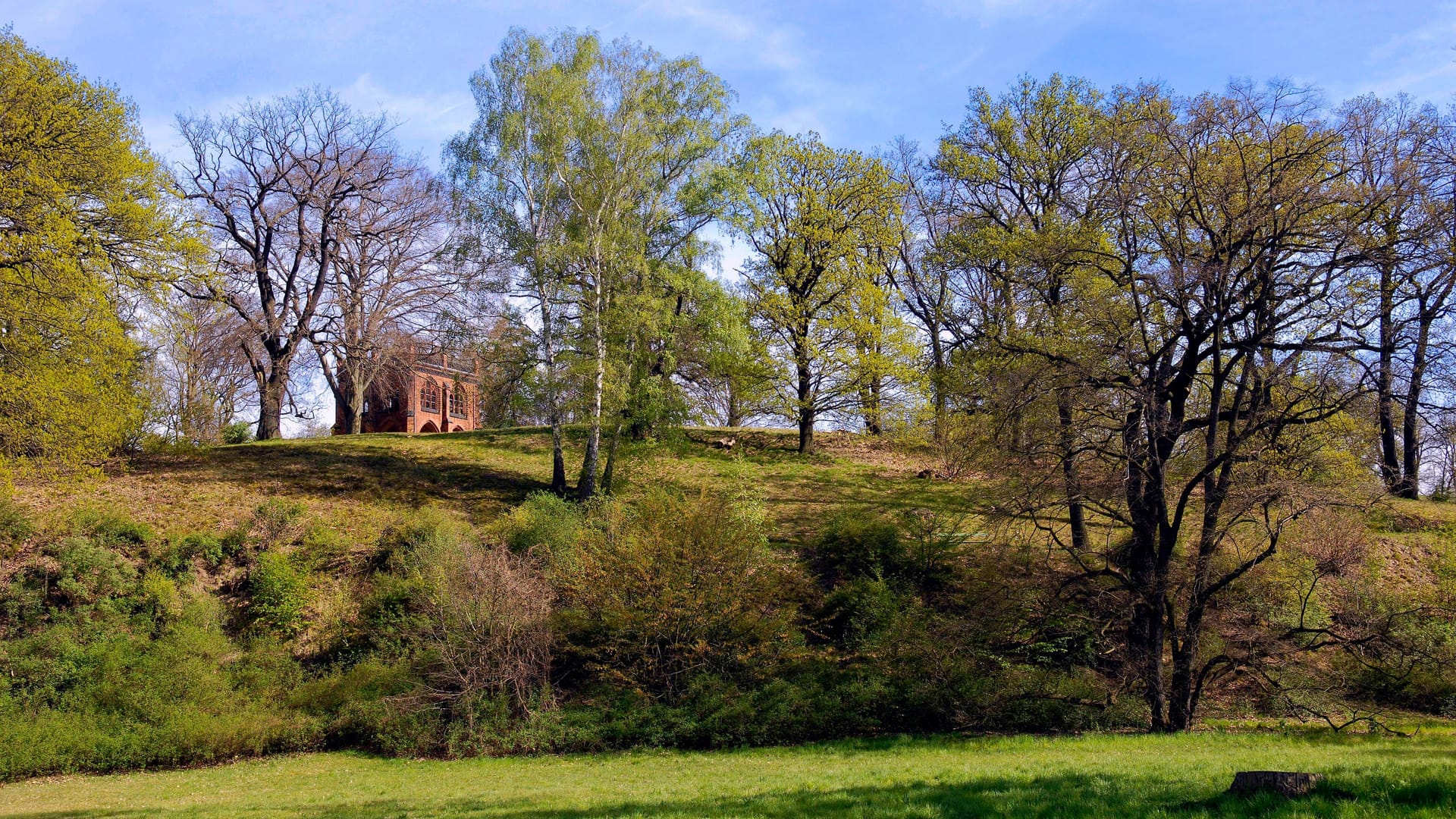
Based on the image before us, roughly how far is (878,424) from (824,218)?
8310 mm

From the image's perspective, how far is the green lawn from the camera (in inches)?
297

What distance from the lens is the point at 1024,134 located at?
2342cm

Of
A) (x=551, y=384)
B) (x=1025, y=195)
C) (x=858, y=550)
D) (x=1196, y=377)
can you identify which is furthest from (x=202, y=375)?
(x=1196, y=377)

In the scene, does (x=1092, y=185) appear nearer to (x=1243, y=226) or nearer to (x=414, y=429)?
(x=1243, y=226)

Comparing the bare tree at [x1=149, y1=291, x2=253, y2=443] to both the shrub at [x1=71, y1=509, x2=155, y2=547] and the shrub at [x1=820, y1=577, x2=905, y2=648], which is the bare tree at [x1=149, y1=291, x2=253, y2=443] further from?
the shrub at [x1=820, y1=577, x2=905, y2=648]

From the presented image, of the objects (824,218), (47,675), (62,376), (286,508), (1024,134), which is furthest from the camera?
(824,218)

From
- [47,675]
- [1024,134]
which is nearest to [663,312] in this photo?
[1024,134]

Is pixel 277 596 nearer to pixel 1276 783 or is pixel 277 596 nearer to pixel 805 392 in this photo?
pixel 805 392

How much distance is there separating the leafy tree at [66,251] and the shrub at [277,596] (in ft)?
16.4

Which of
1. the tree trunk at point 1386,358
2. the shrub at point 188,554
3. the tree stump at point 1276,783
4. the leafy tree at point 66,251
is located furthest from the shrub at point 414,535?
the tree trunk at point 1386,358

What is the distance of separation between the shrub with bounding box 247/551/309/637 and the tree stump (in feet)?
60.8

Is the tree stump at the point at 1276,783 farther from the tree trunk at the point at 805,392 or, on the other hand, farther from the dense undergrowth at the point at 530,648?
the tree trunk at the point at 805,392

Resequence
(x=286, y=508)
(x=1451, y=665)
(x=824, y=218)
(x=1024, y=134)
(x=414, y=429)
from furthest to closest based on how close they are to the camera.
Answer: (x=414, y=429) → (x=824, y=218) → (x=1024, y=134) → (x=286, y=508) → (x=1451, y=665)

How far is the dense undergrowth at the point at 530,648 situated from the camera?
15.2 meters
